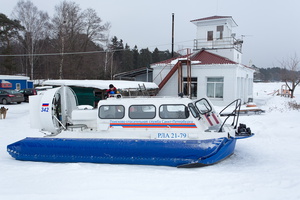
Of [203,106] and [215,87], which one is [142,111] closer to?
[203,106]

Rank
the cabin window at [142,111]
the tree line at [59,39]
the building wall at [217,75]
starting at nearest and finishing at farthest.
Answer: the cabin window at [142,111], the building wall at [217,75], the tree line at [59,39]

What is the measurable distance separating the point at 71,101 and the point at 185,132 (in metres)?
3.61

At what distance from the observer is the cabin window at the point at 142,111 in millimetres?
6590

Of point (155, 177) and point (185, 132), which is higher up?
point (185, 132)

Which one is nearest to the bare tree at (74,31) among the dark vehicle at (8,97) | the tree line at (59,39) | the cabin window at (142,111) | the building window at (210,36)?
the tree line at (59,39)

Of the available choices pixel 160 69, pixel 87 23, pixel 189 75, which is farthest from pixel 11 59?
pixel 189 75

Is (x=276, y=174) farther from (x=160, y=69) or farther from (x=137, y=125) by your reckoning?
(x=160, y=69)

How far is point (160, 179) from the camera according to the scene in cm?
505

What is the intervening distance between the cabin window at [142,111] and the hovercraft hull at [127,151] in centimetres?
71

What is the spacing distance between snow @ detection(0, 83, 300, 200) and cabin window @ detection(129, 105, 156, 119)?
4.14ft

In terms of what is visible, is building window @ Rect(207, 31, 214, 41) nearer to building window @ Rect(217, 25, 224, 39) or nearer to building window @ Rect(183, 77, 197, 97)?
building window @ Rect(217, 25, 224, 39)

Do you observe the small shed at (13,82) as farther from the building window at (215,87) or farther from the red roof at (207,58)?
the building window at (215,87)

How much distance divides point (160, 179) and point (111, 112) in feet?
8.04

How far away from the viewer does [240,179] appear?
16.2 ft
